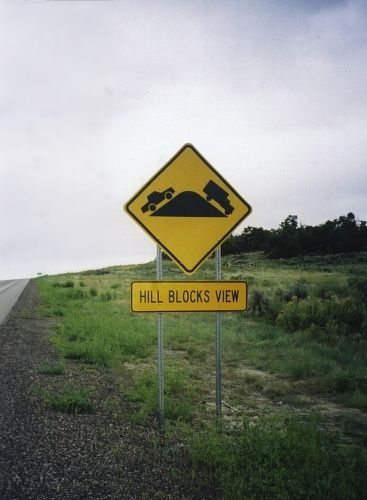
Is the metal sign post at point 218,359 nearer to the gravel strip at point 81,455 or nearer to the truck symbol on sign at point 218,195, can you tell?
the truck symbol on sign at point 218,195

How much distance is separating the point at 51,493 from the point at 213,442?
1.53 metres

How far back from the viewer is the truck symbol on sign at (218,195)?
17.3ft

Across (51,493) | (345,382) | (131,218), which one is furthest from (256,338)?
(51,493)

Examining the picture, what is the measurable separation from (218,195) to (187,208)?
39 centimetres

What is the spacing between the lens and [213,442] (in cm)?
439

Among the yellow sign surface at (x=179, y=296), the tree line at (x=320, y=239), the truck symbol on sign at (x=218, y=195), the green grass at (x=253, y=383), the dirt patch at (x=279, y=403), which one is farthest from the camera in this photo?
the tree line at (x=320, y=239)

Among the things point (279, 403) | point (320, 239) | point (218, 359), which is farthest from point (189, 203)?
point (320, 239)

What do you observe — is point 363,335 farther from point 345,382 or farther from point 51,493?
point 51,493

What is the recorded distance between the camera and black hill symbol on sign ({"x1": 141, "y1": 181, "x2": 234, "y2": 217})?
5203 mm

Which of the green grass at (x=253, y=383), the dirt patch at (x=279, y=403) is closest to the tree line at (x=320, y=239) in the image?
the green grass at (x=253, y=383)

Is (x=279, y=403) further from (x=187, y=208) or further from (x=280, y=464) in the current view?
(x=187, y=208)

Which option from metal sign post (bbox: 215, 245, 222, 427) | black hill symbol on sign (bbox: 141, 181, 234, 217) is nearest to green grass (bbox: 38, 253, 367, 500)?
metal sign post (bbox: 215, 245, 222, 427)

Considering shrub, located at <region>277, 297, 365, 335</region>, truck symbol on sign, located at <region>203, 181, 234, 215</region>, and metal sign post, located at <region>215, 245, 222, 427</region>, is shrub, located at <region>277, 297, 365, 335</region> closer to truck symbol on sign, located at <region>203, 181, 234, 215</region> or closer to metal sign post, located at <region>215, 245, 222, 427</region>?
metal sign post, located at <region>215, 245, 222, 427</region>

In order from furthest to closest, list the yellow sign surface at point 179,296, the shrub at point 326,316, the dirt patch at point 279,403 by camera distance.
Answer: the shrub at point 326,316
the dirt patch at point 279,403
the yellow sign surface at point 179,296
